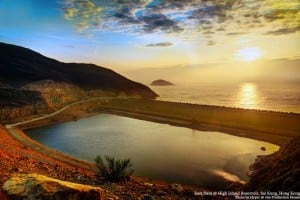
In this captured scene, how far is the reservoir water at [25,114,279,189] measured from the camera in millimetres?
19297

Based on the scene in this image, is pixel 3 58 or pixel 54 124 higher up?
pixel 3 58

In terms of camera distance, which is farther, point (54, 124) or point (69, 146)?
point (54, 124)

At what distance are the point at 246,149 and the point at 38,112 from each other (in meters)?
38.1

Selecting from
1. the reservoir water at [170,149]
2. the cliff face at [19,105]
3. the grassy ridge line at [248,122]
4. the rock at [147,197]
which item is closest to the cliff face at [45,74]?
the cliff face at [19,105]

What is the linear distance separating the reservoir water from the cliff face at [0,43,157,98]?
2809 inches

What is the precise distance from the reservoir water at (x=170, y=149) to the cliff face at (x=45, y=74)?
71344 millimetres

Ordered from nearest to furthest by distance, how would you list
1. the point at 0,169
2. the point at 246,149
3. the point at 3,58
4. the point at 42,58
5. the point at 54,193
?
1. the point at 54,193
2. the point at 0,169
3. the point at 246,149
4. the point at 3,58
5. the point at 42,58

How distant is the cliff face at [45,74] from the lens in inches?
4171

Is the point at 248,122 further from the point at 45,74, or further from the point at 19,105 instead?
the point at 45,74

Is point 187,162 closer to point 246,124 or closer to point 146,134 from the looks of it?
point 146,134

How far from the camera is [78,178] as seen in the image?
11539 mm

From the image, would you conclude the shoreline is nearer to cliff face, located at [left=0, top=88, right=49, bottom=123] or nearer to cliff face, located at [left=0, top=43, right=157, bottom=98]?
cliff face, located at [left=0, top=88, right=49, bottom=123]

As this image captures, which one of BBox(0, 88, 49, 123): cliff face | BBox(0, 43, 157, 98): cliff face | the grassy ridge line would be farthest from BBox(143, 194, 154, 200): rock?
BBox(0, 43, 157, 98): cliff face

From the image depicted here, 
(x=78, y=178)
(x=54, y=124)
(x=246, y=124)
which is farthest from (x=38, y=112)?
(x=78, y=178)
